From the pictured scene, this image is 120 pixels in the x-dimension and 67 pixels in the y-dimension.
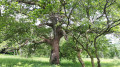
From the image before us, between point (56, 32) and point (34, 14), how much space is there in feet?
22.1

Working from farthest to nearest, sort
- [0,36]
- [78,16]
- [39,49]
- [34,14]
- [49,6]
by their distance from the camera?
[39,49] → [0,36] → [78,16] → [34,14] → [49,6]

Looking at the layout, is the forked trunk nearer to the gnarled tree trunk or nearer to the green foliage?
the gnarled tree trunk

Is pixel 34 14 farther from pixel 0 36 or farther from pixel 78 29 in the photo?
pixel 0 36

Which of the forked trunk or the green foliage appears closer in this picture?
the forked trunk

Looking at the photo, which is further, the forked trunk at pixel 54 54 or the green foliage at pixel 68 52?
the green foliage at pixel 68 52

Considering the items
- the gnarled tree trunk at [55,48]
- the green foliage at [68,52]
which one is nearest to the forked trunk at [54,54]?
the gnarled tree trunk at [55,48]

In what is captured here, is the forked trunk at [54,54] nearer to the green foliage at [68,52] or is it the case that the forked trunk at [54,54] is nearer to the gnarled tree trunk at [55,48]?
the gnarled tree trunk at [55,48]

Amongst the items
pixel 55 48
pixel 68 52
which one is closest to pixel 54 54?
pixel 55 48

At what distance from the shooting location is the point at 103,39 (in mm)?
14508

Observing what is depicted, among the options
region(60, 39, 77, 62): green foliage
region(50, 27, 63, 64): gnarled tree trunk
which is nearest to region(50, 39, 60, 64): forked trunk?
region(50, 27, 63, 64): gnarled tree trunk

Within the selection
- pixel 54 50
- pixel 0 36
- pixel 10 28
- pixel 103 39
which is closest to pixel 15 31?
pixel 10 28

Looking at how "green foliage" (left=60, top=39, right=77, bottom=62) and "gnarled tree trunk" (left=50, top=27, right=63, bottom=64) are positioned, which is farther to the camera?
"green foliage" (left=60, top=39, right=77, bottom=62)

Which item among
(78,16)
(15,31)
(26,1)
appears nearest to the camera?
(78,16)

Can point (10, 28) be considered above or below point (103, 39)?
above
